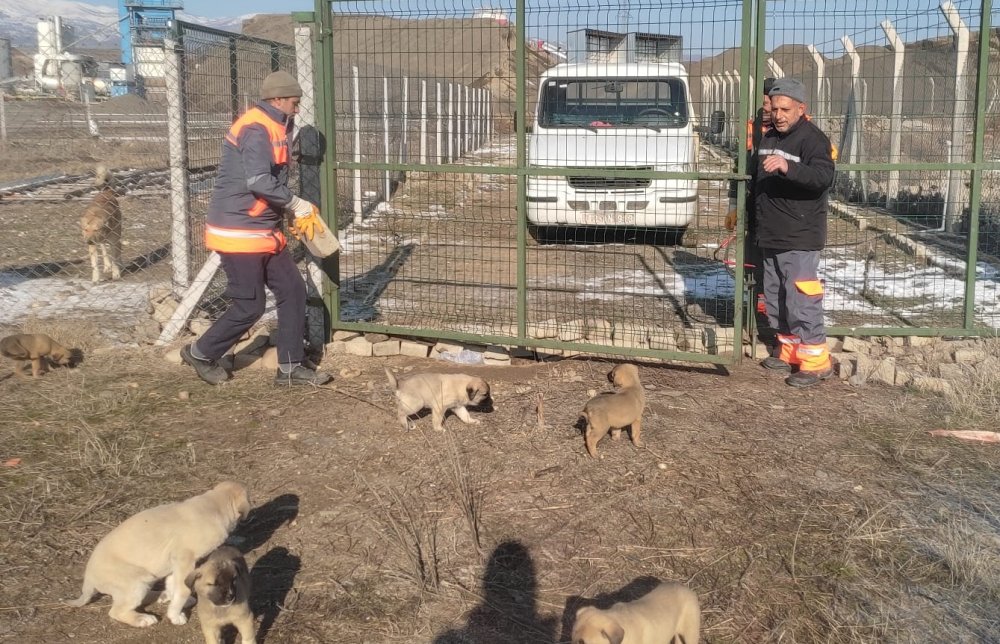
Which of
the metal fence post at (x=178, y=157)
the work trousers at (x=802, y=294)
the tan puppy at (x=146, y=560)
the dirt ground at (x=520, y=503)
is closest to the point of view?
the tan puppy at (x=146, y=560)

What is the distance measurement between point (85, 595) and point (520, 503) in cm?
212

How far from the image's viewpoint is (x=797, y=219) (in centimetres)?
693

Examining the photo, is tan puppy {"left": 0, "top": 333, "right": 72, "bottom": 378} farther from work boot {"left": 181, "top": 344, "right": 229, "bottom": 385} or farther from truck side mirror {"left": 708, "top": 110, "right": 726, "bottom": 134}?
truck side mirror {"left": 708, "top": 110, "right": 726, "bottom": 134}

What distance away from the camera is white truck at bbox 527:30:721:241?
25.2 feet

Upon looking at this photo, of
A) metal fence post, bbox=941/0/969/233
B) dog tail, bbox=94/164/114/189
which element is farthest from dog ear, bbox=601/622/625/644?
metal fence post, bbox=941/0/969/233

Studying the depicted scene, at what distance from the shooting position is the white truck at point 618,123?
25.2 feet

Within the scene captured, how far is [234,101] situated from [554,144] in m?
3.79

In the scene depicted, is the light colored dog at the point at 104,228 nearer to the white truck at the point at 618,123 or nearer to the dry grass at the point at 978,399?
the white truck at the point at 618,123

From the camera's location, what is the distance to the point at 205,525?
4.02 m

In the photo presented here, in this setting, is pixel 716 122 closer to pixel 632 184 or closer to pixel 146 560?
pixel 632 184

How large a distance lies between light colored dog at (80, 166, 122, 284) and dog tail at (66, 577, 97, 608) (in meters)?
6.89

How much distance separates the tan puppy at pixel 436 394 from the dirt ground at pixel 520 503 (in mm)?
143

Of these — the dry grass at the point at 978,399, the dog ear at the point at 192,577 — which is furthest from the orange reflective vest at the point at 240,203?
the dry grass at the point at 978,399

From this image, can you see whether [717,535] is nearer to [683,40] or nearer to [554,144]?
[683,40]
